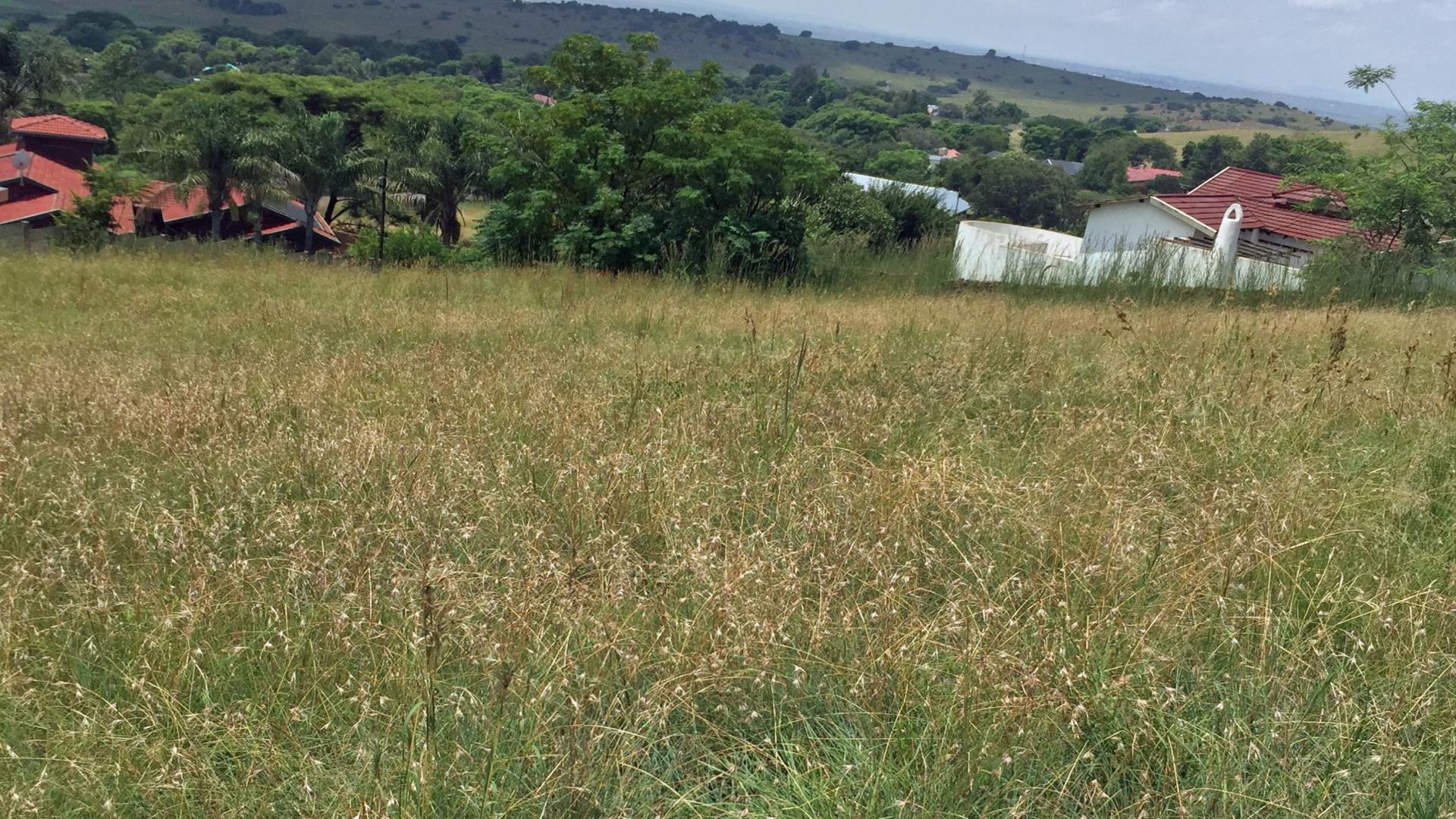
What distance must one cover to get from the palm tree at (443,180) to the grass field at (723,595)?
146ft

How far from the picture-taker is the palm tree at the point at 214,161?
141 ft

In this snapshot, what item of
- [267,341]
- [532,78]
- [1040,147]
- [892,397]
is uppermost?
[1040,147]

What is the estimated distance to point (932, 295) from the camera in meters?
9.07

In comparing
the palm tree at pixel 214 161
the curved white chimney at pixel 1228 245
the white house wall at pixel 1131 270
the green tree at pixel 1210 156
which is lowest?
the palm tree at pixel 214 161

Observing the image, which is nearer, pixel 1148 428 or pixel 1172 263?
pixel 1148 428

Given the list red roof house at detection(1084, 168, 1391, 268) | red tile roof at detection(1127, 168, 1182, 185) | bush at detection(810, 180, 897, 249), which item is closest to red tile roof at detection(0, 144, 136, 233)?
bush at detection(810, 180, 897, 249)

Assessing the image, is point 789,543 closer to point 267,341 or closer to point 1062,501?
point 1062,501

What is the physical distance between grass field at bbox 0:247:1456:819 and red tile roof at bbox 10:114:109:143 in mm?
72088

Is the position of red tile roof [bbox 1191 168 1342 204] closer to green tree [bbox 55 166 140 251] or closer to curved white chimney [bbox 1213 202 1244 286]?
curved white chimney [bbox 1213 202 1244 286]

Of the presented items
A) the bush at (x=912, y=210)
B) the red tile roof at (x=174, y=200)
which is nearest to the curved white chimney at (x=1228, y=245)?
the bush at (x=912, y=210)

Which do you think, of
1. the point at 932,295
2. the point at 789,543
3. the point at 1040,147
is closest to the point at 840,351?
the point at 789,543

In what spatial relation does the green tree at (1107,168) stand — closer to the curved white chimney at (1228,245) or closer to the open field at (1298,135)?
the open field at (1298,135)

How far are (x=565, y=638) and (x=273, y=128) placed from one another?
1987 inches

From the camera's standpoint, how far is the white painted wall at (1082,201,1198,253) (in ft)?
91.8
